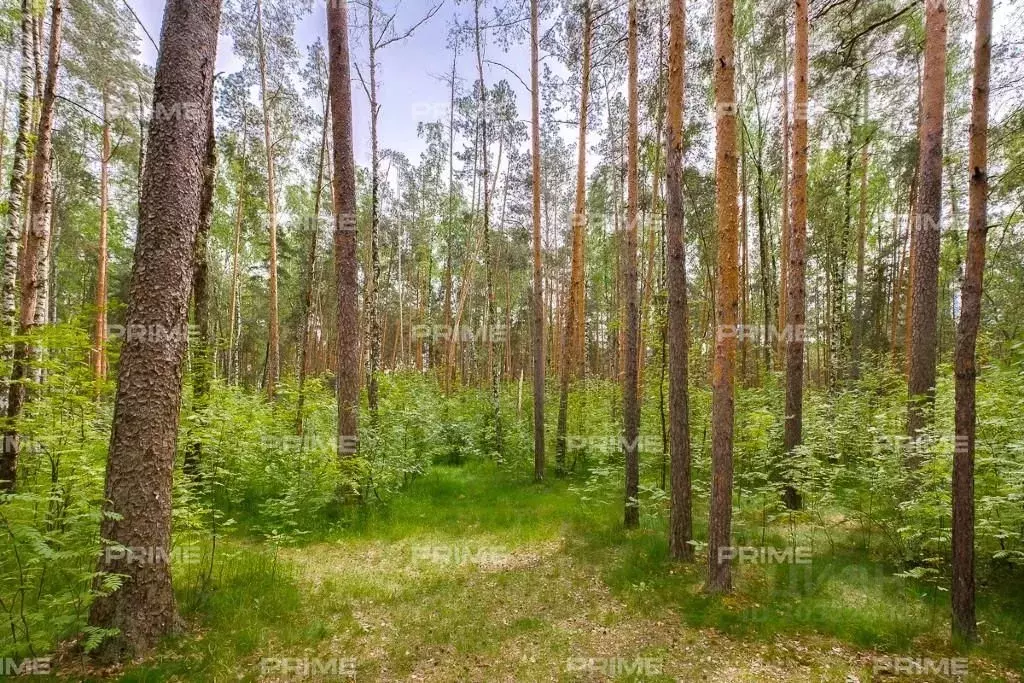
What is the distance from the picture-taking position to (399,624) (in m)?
4.60

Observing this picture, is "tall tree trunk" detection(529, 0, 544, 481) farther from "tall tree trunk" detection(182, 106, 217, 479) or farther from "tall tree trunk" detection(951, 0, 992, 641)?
"tall tree trunk" detection(951, 0, 992, 641)

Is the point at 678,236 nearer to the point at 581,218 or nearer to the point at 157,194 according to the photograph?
the point at 581,218

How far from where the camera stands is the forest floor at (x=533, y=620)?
3801 millimetres

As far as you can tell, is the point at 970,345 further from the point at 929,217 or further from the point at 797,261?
the point at 797,261

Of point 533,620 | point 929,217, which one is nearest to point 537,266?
point 929,217

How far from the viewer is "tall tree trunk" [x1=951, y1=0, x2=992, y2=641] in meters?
3.90

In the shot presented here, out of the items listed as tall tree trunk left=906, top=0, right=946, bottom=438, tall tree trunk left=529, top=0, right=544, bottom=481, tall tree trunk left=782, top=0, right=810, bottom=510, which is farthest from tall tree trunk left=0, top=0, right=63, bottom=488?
tall tree trunk left=906, top=0, right=946, bottom=438

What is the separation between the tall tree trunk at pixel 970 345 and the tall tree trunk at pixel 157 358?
7.13 meters

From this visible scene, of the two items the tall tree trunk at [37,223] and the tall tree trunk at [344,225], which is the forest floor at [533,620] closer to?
the tall tree trunk at [344,225]

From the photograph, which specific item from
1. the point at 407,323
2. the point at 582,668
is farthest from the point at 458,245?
the point at 582,668

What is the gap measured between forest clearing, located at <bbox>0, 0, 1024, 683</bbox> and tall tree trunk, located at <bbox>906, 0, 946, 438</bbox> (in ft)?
0.16

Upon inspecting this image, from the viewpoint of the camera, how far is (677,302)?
5641 mm

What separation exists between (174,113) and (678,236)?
5.48 metres

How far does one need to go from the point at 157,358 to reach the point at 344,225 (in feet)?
14.1
